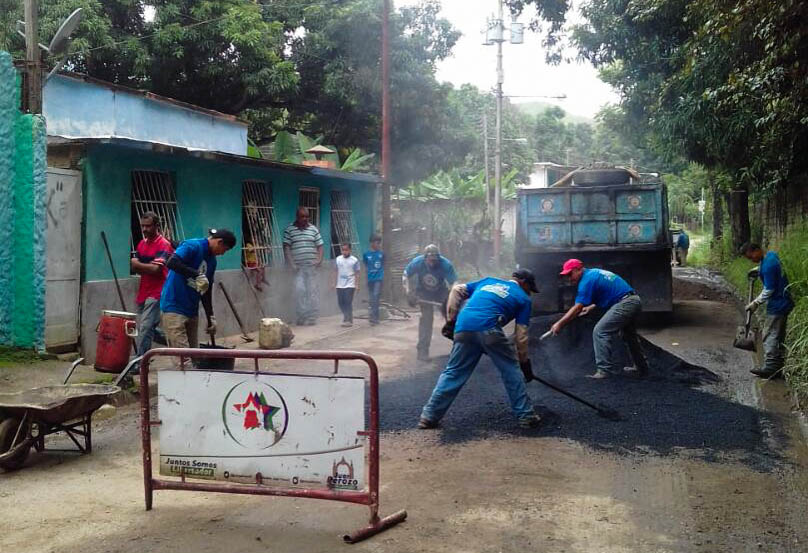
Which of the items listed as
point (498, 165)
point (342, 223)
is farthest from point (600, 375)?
point (498, 165)

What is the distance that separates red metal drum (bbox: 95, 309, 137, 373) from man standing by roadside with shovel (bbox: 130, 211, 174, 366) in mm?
744

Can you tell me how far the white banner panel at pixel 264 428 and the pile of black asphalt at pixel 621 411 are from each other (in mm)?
2140

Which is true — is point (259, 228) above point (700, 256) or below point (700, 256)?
above

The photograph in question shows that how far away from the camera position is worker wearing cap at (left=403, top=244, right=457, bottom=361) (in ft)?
33.7

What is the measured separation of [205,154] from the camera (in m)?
11.4

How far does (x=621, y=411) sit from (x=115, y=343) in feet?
15.6

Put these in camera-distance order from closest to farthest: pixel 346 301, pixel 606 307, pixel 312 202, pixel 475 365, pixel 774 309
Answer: pixel 475 365 → pixel 606 307 → pixel 774 309 → pixel 346 301 → pixel 312 202

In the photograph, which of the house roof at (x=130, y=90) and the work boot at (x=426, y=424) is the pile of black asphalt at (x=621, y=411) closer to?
the work boot at (x=426, y=424)

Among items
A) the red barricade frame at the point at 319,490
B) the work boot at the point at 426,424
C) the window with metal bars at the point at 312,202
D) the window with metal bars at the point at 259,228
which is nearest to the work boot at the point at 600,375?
the work boot at the point at 426,424

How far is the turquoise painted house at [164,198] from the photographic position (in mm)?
9594

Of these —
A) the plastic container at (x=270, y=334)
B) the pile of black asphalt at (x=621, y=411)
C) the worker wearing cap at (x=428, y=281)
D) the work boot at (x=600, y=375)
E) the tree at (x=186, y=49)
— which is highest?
the tree at (x=186, y=49)

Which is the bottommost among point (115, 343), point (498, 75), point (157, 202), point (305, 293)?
point (115, 343)

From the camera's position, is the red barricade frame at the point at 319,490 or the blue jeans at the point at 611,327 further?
the blue jeans at the point at 611,327

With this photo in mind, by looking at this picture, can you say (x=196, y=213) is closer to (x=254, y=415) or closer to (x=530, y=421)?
(x=530, y=421)
